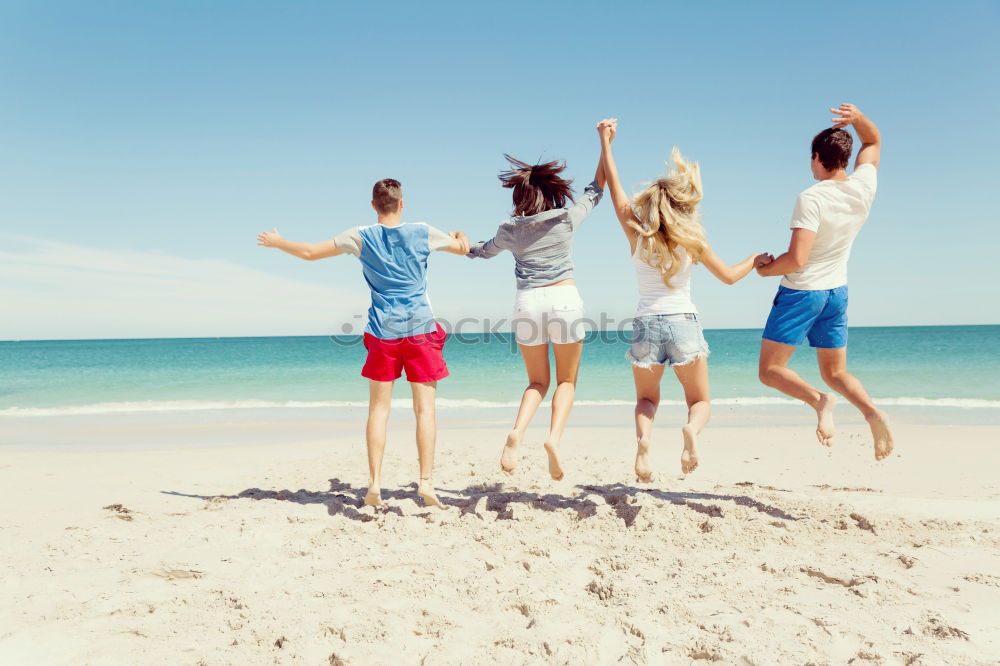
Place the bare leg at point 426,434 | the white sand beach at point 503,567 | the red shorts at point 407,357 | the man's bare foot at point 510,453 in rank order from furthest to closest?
the bare leg at point 426,434
the red shorts at point 407,357
the man's bare foot at point 510,453
the white sand beach at point 503,567

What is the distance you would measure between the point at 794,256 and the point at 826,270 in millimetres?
318

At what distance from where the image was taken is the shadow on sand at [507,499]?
4.05m

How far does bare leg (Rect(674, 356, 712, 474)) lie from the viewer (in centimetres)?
359

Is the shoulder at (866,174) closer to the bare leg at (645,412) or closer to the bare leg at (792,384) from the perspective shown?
the bare leg at (792,384)

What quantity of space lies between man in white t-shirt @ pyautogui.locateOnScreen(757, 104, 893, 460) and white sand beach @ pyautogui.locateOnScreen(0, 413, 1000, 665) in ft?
2.80

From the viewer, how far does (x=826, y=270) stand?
12.7 feet

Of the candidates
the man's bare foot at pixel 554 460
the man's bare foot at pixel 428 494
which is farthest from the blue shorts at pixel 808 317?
the man's bare foot at pixel 428 494

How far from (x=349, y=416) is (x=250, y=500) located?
663 centimetres

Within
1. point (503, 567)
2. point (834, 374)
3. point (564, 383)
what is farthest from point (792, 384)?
point (503, 567)

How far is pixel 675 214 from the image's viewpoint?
146 inches

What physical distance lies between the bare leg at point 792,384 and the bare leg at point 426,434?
230 cm

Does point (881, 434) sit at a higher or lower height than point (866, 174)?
lower

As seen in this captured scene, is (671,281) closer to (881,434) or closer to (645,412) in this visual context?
(645,412)

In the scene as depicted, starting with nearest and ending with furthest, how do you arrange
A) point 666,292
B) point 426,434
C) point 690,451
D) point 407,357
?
point 690,451, point 666,292, point 407,357, point 426,434
